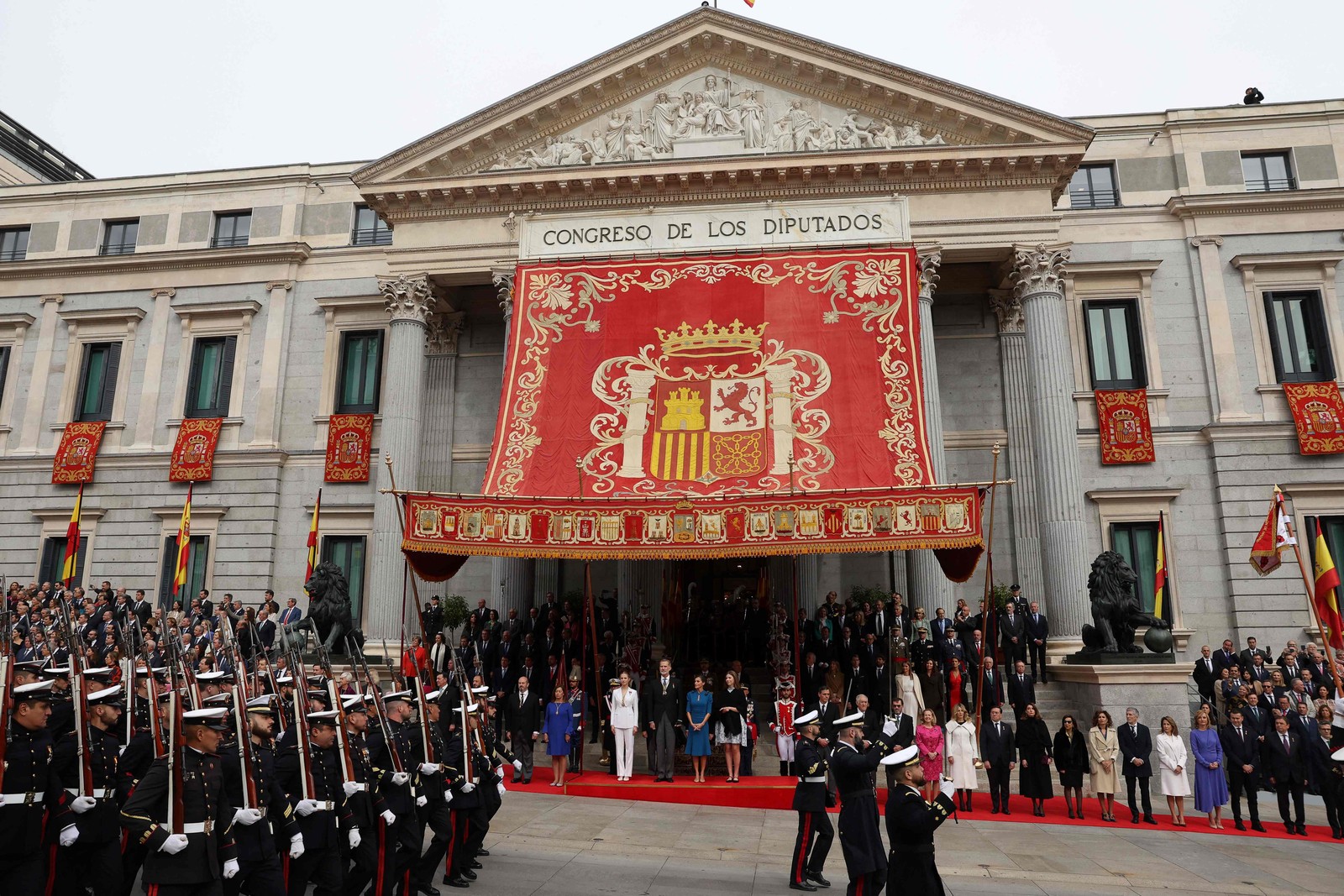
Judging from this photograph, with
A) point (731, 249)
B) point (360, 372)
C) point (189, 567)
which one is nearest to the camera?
point (731, 249)

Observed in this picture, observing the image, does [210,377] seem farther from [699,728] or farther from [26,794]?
[26,794]

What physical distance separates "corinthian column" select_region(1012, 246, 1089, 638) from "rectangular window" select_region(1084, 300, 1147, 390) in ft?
10.0

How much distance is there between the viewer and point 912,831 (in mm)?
7188

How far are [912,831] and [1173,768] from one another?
881 centimetres

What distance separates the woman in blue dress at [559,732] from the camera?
15211 mm

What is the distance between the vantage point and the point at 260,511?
1069 inches

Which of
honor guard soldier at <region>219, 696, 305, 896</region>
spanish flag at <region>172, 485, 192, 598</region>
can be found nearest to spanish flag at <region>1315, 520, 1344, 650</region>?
honor guard soldier at <region>219, 696, 305, 896</region>

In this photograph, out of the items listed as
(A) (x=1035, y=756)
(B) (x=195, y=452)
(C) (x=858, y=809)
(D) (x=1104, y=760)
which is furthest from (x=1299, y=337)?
(B) (x=195, y=452)

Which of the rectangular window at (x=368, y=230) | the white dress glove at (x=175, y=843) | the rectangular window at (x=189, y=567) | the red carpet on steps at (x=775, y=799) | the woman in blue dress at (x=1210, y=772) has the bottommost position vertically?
the red carpet on steps at (x=775, y=799)

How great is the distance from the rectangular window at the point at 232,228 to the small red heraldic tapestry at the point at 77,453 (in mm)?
6905

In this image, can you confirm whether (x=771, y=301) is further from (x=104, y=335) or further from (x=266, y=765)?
(x=104, y=335)

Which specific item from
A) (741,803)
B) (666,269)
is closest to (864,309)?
(666,269)

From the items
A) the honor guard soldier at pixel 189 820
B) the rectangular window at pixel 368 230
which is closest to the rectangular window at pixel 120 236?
the rectangular window at pixel 368 230

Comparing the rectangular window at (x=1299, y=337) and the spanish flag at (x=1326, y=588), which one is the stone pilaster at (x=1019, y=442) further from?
the spanish flag at (x=1326, y=588)
